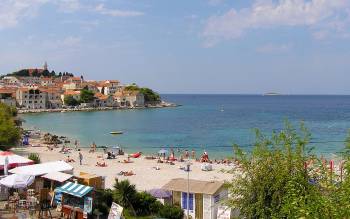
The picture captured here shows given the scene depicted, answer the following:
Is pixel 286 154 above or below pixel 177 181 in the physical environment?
above

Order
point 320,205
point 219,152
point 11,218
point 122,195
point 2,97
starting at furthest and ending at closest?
point 2,97, point 219,152, point 122,195, point 11,218, point 320,205

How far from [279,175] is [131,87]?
157523 millimetres

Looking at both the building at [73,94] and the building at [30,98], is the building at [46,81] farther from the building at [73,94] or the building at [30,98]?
the building at [30,98]

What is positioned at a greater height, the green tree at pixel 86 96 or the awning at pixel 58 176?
the green tree at pixel 86 96

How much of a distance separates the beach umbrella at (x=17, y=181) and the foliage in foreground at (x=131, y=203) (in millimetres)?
2712

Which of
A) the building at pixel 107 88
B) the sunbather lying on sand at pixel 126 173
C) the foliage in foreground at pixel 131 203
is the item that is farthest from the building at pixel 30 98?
the foliage in foreground at pixel 131 203

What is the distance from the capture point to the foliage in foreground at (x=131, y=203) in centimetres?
1634

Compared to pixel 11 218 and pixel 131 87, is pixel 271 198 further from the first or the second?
pixel 131 87

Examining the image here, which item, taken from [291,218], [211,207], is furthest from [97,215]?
[291,218]

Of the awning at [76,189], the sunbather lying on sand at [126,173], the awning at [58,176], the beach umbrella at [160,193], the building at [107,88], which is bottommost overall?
the sunbather lying on sand at [126,173]

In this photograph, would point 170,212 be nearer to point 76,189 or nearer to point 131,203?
point 131,203

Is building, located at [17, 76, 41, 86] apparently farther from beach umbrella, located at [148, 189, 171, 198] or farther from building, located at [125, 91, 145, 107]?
beach umbrella, located at [148, 189, 171, 198]

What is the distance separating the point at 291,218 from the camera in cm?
840

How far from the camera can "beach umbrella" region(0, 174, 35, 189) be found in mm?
16609
